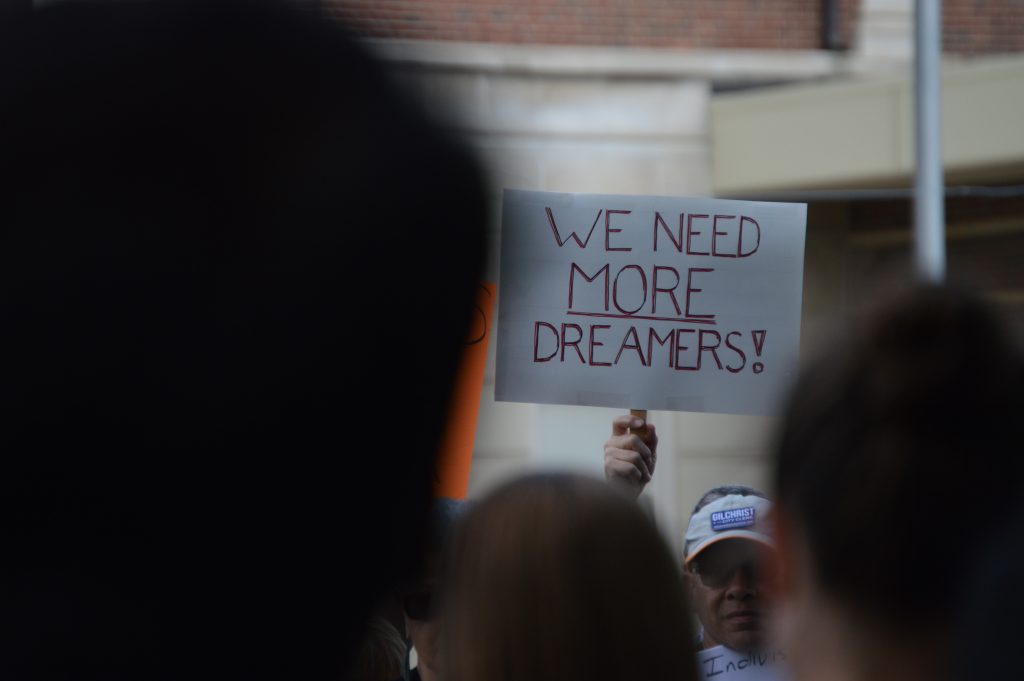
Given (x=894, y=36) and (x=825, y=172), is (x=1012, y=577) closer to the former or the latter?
(x=825, y=172)

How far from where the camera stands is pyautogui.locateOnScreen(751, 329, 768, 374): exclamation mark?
2926 mm

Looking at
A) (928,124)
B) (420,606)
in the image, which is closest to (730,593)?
(420,606)

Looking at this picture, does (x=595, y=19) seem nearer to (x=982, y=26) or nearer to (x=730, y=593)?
(x=982, y=26)

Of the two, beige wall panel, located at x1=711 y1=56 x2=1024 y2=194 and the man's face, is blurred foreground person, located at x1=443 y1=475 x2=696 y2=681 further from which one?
beige wall panel, located at x1=711 y1=56 x2=1024 y2=194

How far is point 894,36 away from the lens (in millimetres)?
9852

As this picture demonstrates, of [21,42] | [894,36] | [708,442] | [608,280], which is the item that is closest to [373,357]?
[21,42]

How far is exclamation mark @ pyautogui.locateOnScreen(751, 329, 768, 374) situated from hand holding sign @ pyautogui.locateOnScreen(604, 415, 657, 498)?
0.31m

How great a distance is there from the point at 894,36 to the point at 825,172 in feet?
4.58

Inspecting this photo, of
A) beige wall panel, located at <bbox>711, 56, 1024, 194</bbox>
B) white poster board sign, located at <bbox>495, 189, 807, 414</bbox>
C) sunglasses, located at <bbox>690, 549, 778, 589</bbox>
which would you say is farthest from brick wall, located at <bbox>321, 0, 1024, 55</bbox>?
sunglasses, located at <bbox>690, 549, 778, 589</bbox>

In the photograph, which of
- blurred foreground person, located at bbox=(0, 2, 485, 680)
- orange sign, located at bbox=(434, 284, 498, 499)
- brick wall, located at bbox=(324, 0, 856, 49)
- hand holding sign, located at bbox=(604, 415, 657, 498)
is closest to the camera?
blurred foreground person, located at bbox=(0, 2, 485, 680)

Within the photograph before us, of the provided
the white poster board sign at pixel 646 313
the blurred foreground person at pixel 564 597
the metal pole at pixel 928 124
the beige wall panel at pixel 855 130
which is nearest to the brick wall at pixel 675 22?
the beige wall panel at pixel 855 130

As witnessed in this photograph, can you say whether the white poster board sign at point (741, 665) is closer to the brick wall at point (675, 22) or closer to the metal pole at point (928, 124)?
the metal pole at point (928, 124)

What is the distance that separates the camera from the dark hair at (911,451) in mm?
751

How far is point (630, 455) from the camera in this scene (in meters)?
2.71
